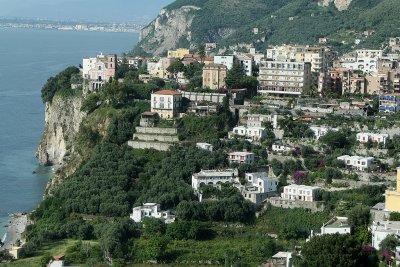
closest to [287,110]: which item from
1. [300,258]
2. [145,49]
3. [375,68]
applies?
[375,68]

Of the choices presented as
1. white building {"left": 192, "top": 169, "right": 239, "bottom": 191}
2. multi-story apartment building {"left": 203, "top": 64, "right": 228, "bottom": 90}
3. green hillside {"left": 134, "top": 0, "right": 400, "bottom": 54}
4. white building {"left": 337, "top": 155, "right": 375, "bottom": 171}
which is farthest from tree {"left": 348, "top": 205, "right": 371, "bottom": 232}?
green hillside {"left": 134, "top": 0, "right": 400, "bottom": 54}

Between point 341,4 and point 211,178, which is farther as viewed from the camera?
point 341,4

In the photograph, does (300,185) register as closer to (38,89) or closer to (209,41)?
(38,89)

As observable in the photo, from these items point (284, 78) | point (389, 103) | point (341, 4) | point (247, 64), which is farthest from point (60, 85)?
point (341, 4)

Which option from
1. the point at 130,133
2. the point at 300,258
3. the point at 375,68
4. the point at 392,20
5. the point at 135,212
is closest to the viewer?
the point at 300,258

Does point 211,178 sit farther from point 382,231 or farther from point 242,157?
point 382,231

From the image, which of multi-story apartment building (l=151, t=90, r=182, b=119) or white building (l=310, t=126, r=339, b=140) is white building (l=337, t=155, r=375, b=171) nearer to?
white building (l=310, t=126, r=339, b=140)
